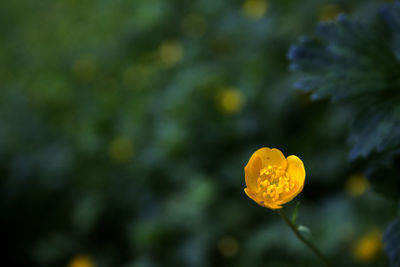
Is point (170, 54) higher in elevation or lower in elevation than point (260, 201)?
lower

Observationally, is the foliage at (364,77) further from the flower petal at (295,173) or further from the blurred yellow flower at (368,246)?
the blurred yellow flower at (368,246)

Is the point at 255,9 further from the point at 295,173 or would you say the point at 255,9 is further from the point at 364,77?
the point at 295,173

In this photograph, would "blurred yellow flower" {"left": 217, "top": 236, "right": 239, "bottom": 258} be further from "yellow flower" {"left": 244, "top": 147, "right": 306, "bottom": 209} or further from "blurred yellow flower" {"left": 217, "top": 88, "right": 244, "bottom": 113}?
"yellow flower" {"left": 244, "top": 147, "right": 306, "bottom": 209}

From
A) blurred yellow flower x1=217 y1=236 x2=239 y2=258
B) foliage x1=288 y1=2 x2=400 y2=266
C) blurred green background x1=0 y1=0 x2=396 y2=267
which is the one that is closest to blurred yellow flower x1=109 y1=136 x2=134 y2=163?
blurred green background x1=0 y1=0 x2=396 y2=267

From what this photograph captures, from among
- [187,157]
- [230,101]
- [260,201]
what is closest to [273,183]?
[260,201]

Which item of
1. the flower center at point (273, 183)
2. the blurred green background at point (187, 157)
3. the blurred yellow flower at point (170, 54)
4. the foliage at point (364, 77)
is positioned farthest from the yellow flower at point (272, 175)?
the blurred yellow flower at point (170, 54)

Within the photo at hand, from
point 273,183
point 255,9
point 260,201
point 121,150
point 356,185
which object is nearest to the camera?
point 260,201
